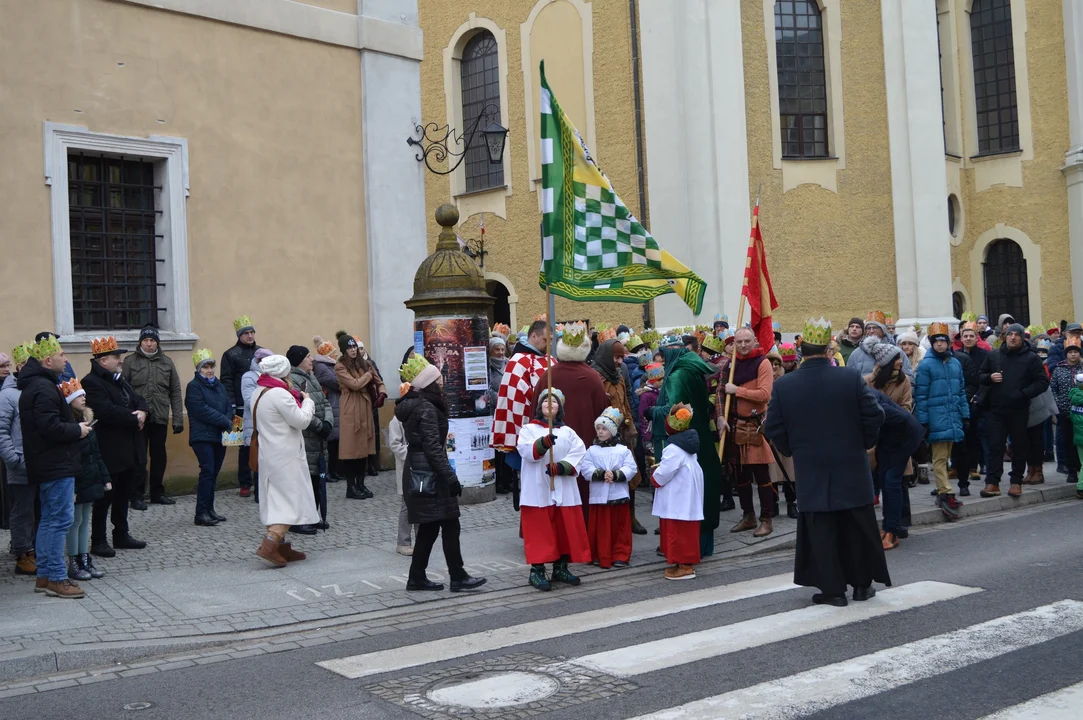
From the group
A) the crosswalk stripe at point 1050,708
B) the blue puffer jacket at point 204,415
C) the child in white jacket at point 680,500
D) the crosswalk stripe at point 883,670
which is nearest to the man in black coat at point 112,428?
the blue puffer jacket at point 204,415

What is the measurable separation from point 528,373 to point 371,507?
3.02 meters

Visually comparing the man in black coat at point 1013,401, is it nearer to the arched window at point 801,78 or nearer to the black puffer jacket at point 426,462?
the black puffer jacket at point 426,462

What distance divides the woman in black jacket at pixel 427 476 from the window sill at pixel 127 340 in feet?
17.8

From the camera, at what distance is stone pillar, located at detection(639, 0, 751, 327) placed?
22500 millimetres

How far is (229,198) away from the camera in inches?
567

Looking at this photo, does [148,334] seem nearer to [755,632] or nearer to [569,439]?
[569,439]

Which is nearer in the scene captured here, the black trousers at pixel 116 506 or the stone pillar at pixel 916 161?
the black trousers at pixel 116 506

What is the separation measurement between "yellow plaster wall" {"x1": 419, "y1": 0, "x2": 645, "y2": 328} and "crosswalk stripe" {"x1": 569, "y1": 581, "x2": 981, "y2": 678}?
15.7 metres

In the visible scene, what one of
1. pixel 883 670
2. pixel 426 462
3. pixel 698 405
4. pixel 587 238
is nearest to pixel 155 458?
pixel 426 462

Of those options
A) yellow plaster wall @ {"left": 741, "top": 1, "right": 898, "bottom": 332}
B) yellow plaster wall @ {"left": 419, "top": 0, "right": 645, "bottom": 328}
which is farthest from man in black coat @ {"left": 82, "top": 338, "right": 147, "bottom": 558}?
yellow plaster wall @ {"left": 741, "top": 1, "right": 898, "bottom": 332}

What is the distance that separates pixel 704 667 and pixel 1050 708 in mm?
1755

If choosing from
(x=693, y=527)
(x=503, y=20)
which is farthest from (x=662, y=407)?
(x=503, y=20)

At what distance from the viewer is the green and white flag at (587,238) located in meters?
8.72

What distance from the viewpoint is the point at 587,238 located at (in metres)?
9.01
